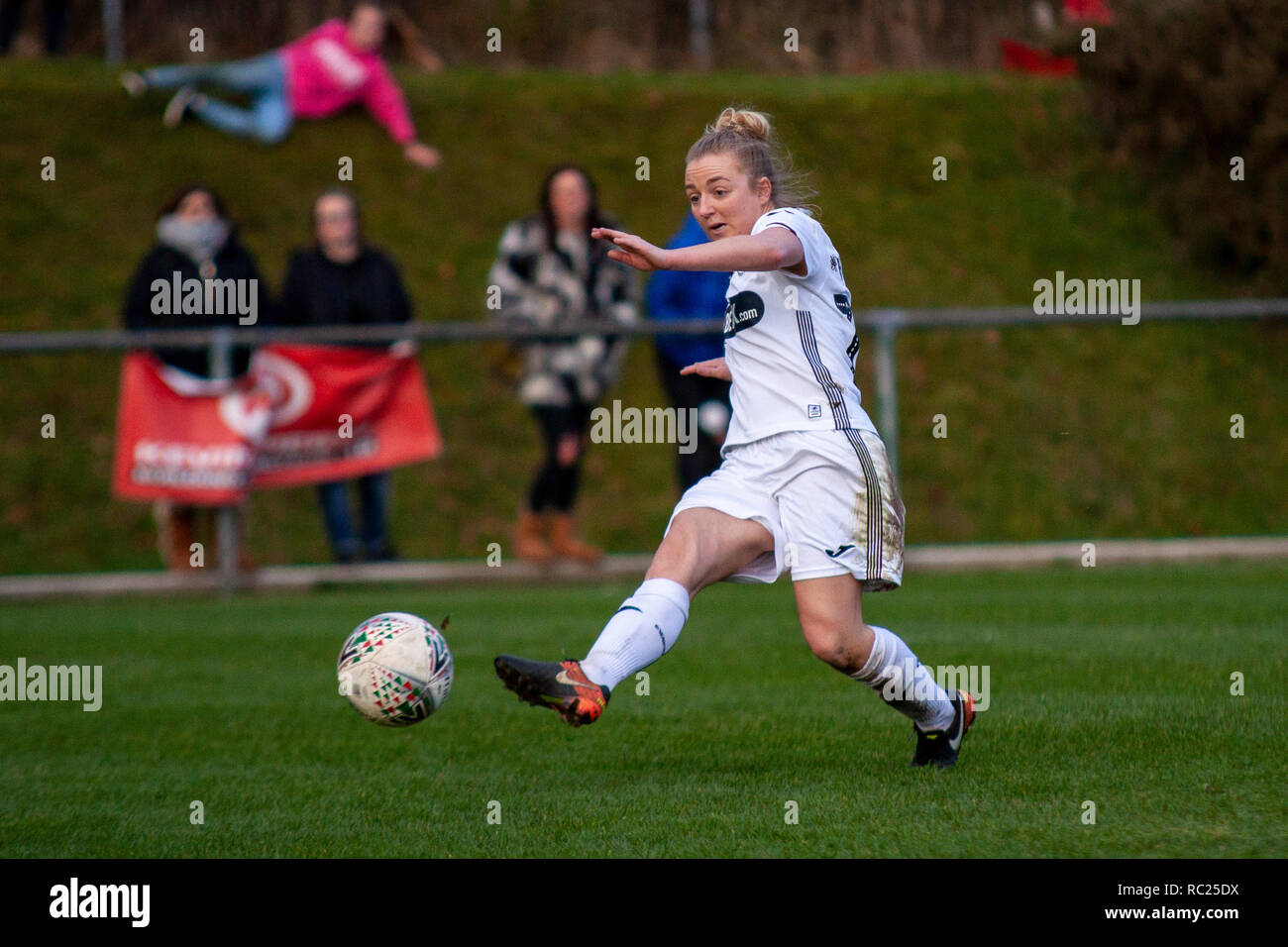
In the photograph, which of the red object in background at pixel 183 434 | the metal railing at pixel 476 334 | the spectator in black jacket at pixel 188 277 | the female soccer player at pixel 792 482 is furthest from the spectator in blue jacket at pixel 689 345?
the female soccer player at pixel 792 482

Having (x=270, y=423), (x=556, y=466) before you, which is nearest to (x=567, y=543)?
(x=556, y=466)

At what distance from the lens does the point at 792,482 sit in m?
5.32

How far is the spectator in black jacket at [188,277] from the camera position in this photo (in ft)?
39.1

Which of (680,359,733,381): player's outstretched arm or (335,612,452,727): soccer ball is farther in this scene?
(680,359,733,381): player's outstretched arm

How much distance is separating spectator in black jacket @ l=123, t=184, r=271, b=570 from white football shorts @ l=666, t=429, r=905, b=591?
23.9 feet

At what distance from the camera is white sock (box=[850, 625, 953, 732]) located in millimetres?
5273

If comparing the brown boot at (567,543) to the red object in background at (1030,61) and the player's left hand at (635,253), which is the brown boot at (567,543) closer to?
the player's left hand at (635,253)

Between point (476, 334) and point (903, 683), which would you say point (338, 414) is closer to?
point (476, 334)

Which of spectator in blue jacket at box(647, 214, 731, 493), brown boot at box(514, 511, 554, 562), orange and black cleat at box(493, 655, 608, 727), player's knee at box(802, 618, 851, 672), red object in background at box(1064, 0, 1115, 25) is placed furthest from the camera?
red object in background at box(1064, 0, 1115, 25)

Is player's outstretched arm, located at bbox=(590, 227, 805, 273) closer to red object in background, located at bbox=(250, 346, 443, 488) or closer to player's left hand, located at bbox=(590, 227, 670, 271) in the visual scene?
player's left hand, located at bbox=(590, 227, 670, 271)

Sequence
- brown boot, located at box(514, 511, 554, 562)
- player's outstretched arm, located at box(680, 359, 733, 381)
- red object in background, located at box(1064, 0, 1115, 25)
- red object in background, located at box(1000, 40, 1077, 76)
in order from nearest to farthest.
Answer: player's outstretched arm, located at box(680, 359, 733, 381) < brown boot, located at box(514, 511, 554, 562) < red object in background, located at box(1064, 0, 1115, 25) < red object in background, located at box(1000, 40, 1077, 76)

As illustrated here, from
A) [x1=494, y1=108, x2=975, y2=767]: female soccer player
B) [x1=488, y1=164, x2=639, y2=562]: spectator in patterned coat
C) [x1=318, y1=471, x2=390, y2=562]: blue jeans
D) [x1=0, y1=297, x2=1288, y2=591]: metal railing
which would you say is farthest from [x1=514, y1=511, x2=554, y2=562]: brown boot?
[x1=494, y1=108, x2=975, y2=767]: female soccer player
